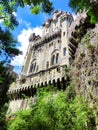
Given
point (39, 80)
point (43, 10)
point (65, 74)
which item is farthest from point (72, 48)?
point (43, 10)

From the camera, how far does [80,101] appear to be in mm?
10773

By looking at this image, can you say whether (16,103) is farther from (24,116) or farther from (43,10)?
(43,10)

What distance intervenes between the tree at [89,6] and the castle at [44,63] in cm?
1235

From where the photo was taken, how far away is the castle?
19172 mm

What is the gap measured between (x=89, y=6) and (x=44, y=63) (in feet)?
84.7

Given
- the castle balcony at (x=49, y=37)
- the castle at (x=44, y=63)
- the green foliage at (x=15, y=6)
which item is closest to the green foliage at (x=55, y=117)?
the green foliage at (x=15, y=6)

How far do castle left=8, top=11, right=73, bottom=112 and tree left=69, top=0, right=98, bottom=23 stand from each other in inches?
486

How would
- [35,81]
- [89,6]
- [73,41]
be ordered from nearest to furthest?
[89,6]
[73,41]
[35,81]

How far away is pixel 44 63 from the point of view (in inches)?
1225

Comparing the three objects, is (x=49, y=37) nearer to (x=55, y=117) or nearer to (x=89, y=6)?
(x=55, y=117)

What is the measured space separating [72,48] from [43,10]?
10742 mm

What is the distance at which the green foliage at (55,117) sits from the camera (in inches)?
344

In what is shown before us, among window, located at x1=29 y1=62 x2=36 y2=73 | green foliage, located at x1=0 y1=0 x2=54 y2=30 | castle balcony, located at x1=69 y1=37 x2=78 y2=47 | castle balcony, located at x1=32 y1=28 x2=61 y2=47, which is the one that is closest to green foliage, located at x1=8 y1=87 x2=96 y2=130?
green foliage, located at x1=0 y1=0 x2=54 y2=30

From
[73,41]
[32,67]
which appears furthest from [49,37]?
[73,41]
